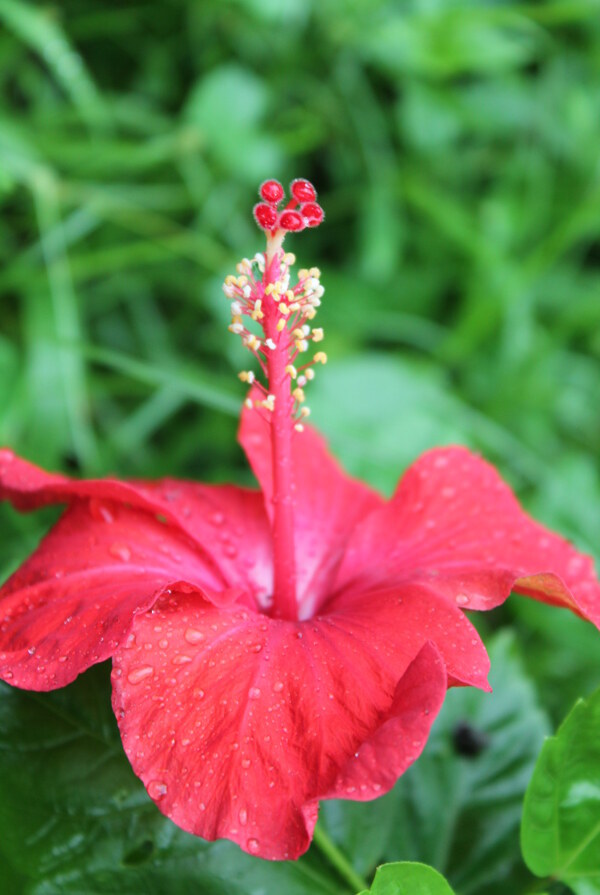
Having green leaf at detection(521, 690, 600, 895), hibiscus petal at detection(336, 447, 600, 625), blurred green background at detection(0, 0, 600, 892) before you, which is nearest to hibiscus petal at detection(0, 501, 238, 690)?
hibiscus petal at detection(336, 447, 600, 625)

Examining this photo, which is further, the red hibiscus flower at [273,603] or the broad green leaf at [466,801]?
Answer: the broad green leaf at [466,801]

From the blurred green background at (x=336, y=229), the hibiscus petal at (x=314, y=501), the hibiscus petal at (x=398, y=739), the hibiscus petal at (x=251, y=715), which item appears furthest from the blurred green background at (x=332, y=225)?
the hibiscus petal at (x=398, y=739)

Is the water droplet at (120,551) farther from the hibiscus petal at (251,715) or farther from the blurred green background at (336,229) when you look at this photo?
the blurred green background at (336,229)

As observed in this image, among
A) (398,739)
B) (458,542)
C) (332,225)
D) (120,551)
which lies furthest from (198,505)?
(332,225)

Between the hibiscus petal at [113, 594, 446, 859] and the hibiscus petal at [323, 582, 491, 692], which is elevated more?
the hibiscus petal at [323, 582, 491, 692]

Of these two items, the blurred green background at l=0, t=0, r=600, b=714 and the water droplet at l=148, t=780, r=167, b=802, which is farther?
the blurred green background at l=0, t=0, r=600, b=714

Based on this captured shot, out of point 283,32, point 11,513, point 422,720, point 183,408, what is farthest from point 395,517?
point 283,32

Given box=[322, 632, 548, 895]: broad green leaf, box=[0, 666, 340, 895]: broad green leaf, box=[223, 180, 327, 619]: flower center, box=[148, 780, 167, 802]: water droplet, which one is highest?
box=[223, 180, 327, 619]: flower center

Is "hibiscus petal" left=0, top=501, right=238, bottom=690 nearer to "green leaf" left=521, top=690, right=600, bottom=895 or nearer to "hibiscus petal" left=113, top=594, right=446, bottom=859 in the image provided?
"hibiscus petal" left=113, top=594, right=446, bottom=859
